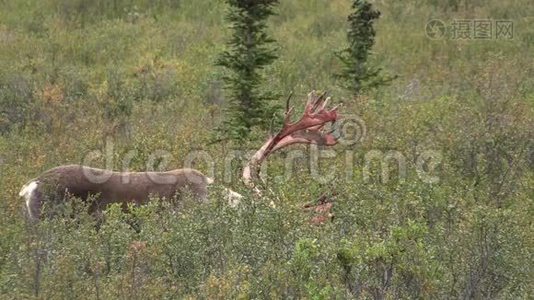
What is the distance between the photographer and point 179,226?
6312 mm

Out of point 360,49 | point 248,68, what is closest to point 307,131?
point 248,68

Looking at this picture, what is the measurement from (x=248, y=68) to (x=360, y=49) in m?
3.09

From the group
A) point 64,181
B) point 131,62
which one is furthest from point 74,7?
point 64,181

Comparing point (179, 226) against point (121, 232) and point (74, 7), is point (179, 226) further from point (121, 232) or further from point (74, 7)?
point (74, 7)

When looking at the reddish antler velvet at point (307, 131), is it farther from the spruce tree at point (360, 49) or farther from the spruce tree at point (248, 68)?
the spruce tree at point (360, 49)

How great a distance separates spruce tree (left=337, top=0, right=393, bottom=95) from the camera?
14789 millimetres

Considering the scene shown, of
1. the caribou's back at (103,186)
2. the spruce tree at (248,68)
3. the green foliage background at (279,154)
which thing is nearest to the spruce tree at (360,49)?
the green foliage background at (279,154)

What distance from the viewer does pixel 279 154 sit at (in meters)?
10.5

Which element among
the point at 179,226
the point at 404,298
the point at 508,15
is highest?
the point at 508,15

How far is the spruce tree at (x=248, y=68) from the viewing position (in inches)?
481

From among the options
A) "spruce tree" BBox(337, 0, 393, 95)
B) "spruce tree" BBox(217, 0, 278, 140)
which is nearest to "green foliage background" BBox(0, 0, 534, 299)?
"spruce tree" BBox(337, 0, 393, 95)

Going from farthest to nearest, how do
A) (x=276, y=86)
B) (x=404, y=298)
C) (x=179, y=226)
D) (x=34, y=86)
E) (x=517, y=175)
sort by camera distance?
(x=276, y=86)
(x=34, y=86)
(x=517, y=175)
(x=179, y=226)
(x=404, y=298)

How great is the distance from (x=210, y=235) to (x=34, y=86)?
1010cm

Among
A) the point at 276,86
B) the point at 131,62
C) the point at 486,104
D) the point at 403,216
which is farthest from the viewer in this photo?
the point at 131,62
